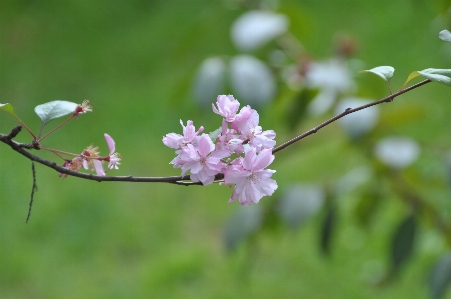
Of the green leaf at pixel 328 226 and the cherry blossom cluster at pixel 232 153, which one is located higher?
the cherry blossom cluster at pixel 232 153

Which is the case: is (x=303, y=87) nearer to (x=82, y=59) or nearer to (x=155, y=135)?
(x=155, y=135)

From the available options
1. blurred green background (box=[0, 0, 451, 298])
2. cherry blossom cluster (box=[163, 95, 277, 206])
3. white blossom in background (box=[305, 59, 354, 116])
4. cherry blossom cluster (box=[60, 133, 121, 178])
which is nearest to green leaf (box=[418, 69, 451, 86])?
cherry blossom cluster (box=[163, 95, 277, 206])

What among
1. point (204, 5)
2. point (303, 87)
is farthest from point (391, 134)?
point (204, 5)

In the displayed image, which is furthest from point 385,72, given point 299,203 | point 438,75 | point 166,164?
point 166,164

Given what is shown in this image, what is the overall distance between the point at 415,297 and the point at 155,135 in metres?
1.43

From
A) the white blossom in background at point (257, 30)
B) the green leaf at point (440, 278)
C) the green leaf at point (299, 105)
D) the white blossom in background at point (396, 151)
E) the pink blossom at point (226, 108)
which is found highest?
the white blossom in background at point (257, 30)

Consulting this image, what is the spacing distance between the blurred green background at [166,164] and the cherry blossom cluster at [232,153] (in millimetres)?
686

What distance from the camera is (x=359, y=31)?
12.0ft

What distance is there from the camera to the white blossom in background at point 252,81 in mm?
1224

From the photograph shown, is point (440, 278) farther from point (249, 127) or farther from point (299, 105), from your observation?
point (249, 127)

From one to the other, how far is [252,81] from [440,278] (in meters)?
0.50

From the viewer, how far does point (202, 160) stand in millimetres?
542

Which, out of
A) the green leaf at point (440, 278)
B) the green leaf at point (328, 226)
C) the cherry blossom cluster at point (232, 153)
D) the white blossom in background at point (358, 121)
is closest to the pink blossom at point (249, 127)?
the cherry blossom cluster at point (232, 153)

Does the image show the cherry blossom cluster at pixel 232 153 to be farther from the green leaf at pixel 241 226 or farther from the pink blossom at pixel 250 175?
the green leaf at pixel 241 226
